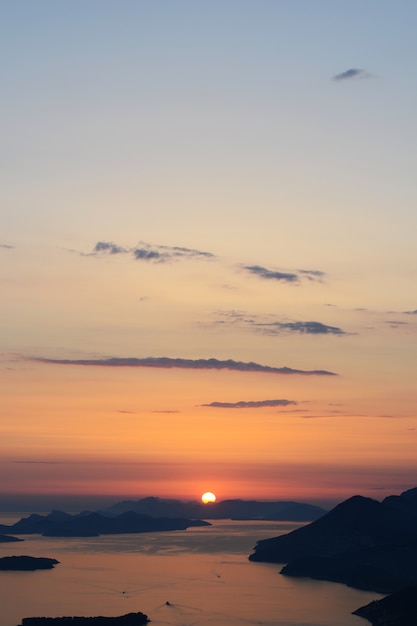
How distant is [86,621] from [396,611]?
161ft

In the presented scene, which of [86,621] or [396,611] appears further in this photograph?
[396,611]

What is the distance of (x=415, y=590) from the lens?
474 feet

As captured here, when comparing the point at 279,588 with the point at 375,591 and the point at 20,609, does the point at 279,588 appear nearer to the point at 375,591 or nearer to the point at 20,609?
the point at 375,591

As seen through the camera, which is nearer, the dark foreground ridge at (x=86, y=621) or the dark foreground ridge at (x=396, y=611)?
the dark foreground ridge at (x=396, y=611)

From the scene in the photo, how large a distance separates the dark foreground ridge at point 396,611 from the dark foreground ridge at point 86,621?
3807 centimetres

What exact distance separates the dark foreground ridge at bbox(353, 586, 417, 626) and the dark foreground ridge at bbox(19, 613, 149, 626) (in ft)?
125

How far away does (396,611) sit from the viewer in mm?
140125

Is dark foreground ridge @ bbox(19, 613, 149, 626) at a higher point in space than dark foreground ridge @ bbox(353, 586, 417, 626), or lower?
lower

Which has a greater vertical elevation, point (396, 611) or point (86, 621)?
point (396, 611)

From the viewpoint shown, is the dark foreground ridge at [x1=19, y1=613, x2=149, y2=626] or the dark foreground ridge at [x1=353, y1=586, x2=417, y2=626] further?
the dark foreground ridge at [x1=19, y1=613, x2=149, y2=626]

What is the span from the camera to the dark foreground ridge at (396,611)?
442ft

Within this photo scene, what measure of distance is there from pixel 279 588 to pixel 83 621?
66622mm

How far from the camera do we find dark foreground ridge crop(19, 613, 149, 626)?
138 meters

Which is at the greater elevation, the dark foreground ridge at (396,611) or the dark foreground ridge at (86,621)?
the dark foreground ridge at (396,611)
